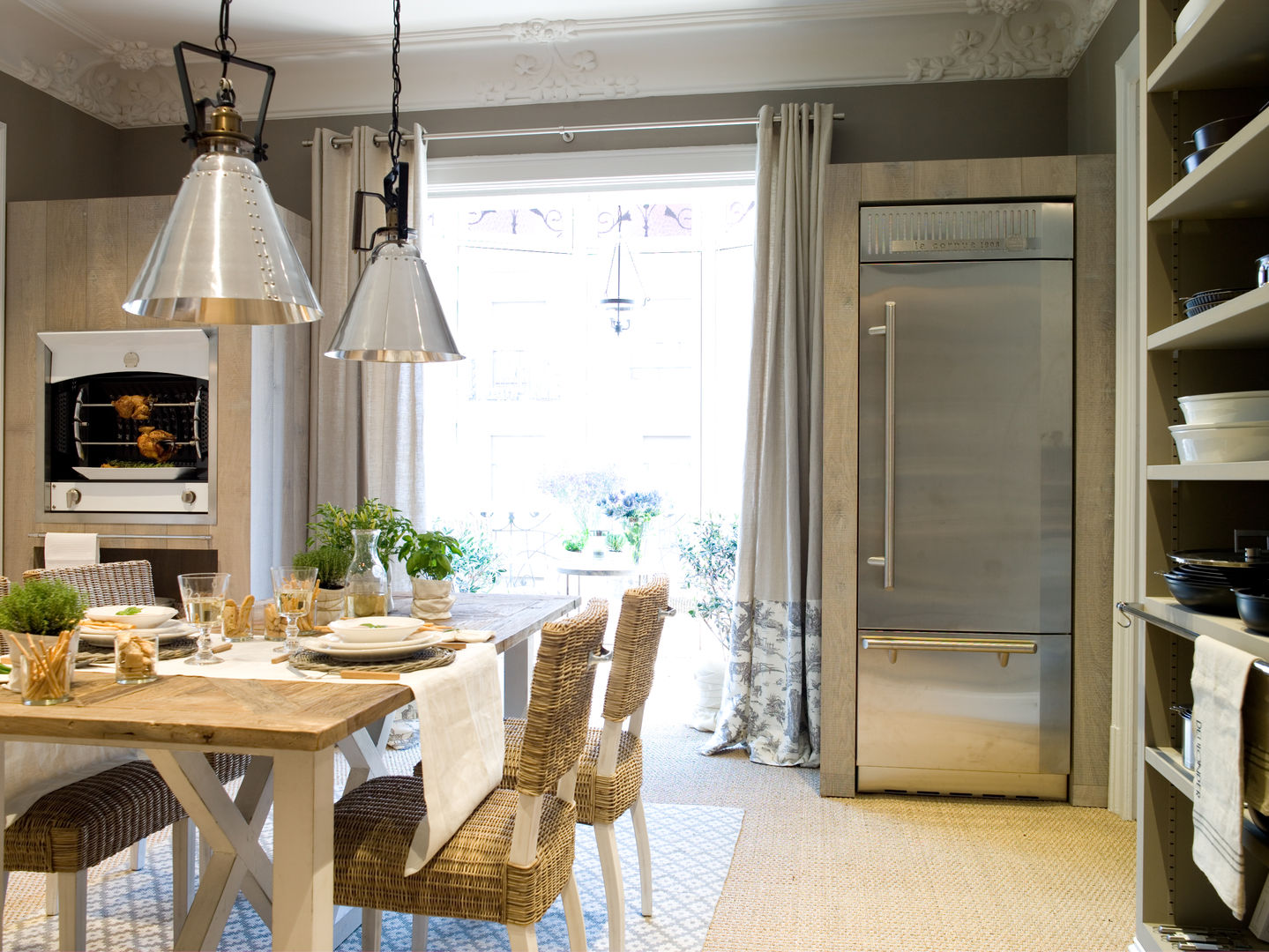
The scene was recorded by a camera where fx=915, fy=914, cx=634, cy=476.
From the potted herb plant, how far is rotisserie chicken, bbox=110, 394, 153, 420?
220cm

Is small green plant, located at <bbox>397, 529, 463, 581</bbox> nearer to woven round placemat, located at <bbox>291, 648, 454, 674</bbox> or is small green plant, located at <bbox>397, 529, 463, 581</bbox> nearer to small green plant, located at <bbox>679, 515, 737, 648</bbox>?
woven round placemat, located at <bbox>291, 648, 454, 674</bbox>

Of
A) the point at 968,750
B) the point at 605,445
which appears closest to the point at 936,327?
the point at 968,750

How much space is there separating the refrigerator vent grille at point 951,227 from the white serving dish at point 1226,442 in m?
1.43

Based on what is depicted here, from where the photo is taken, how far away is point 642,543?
206 inches

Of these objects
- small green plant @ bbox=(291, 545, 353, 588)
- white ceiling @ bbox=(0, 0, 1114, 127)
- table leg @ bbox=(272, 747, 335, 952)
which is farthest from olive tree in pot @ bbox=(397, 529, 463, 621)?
white ceiling @ bbox=(0, 0, 1114, 127)

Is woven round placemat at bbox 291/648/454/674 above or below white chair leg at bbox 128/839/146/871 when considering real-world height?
above

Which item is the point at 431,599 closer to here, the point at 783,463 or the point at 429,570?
the point at 429,570

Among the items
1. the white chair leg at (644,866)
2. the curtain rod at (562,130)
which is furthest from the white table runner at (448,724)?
the curtain rod at (562,130)

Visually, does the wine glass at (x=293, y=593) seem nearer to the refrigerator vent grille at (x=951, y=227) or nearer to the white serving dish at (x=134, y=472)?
the white serving dish at (x=134, y=472)

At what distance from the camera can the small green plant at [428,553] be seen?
2166 mm

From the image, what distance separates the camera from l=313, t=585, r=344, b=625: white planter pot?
2.12m

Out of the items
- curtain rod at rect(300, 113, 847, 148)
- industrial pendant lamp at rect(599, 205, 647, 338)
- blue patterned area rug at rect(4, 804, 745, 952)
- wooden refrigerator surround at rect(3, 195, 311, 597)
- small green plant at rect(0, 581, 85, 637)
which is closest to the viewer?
small green plant at rect(0, 581, 85, 637)

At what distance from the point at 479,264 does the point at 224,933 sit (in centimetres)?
403

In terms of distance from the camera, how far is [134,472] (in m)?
3.47
